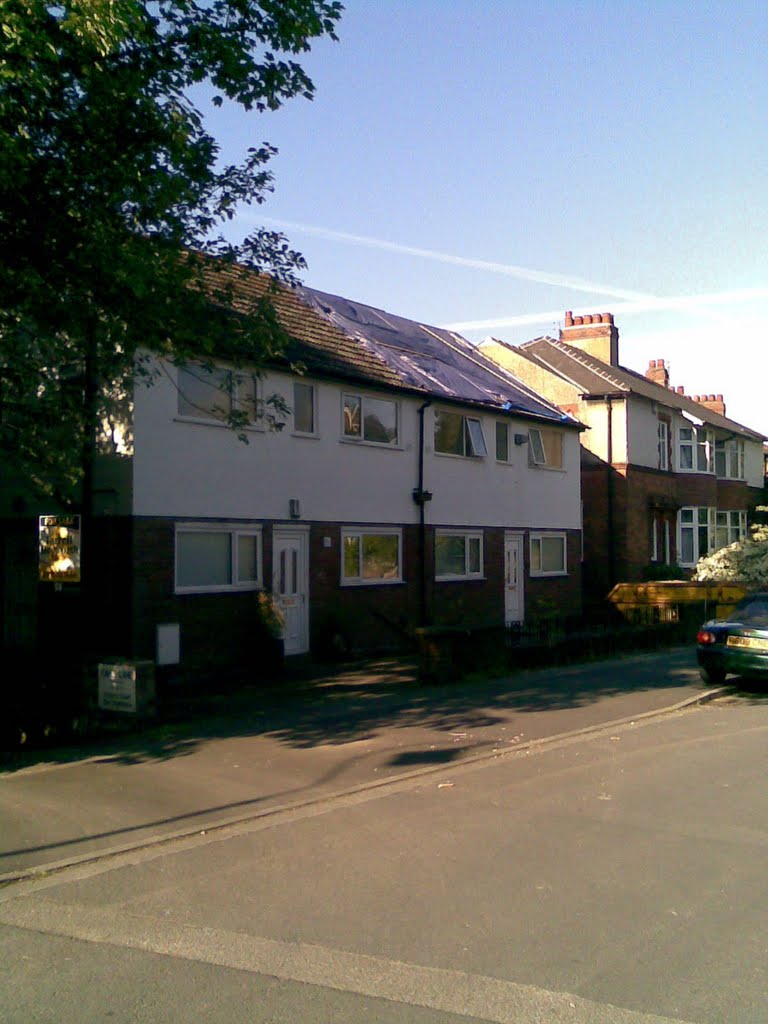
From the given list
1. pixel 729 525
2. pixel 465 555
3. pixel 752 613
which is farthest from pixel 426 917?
pixel 729 525

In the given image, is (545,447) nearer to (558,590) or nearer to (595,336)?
(558,590)

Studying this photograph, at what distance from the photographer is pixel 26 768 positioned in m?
10.3

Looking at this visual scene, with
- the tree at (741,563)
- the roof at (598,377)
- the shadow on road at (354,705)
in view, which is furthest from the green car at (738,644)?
the roof at (598,377)

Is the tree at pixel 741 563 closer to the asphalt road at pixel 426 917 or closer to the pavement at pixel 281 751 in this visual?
the pavement at pixel 281 751

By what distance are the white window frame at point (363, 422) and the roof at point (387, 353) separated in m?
0.37

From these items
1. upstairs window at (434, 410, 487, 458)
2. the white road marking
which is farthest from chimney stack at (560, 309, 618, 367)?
the white road marking

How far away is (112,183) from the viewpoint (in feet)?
36.5

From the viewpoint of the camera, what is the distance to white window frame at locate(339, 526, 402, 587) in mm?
20250

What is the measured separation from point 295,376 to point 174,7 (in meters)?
8.38

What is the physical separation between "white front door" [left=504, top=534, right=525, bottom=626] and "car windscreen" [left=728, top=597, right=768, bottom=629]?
921 centimetres

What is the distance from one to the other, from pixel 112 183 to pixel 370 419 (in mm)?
10648

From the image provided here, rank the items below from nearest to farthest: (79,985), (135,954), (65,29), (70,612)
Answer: (79,985)
(135,954)
(65,29)
(70,612)

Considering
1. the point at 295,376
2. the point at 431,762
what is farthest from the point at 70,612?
the point at 431,762

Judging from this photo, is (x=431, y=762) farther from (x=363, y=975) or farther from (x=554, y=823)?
(x=363, y=975)
